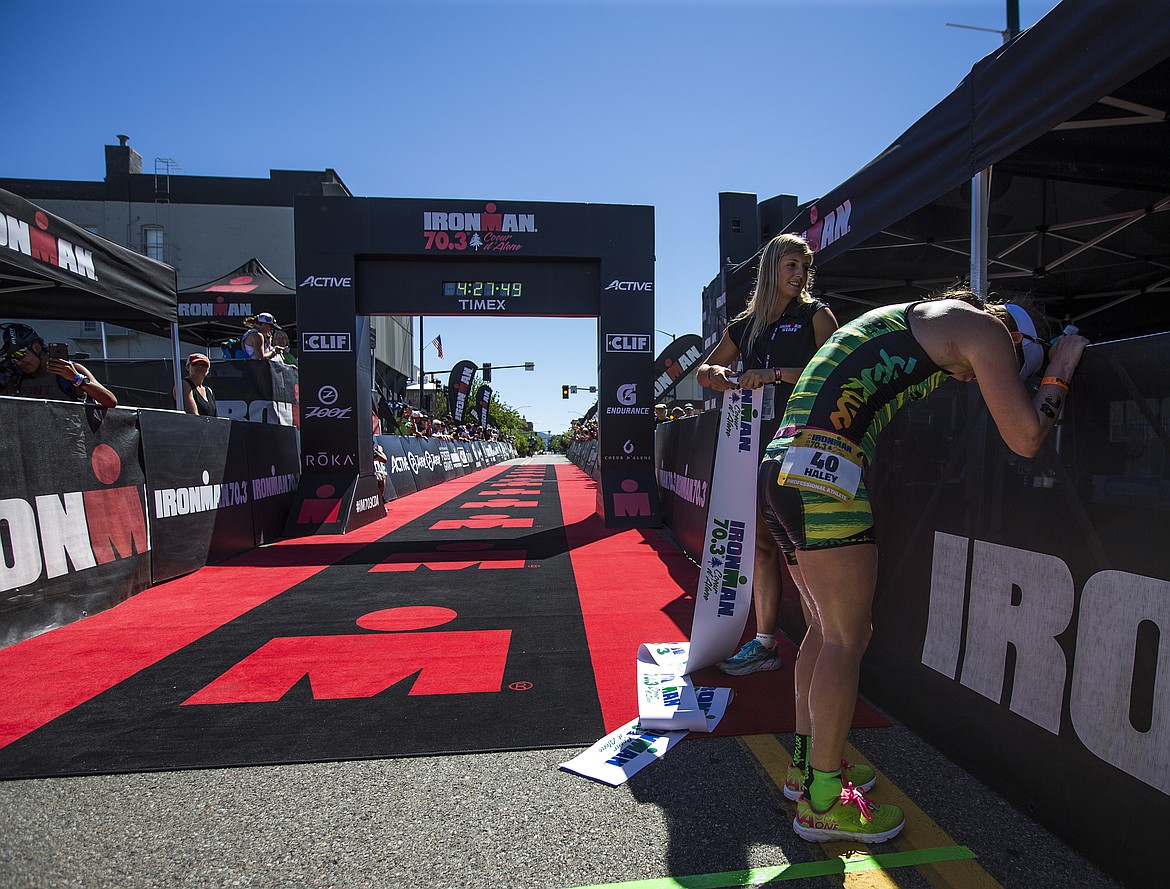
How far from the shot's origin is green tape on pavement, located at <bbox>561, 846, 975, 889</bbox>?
1.86m

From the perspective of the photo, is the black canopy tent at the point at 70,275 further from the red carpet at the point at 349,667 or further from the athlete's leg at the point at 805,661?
the athlete's leg at the point at 805,661

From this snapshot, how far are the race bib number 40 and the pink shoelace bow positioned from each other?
101 cm

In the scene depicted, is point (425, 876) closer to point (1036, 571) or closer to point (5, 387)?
point (1036, 571)

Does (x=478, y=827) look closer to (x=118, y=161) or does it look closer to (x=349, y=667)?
(x=349, y=667)

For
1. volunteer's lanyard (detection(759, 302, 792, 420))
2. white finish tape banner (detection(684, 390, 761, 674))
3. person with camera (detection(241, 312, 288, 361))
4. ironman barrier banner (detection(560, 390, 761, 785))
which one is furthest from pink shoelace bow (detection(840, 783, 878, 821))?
person with camera (detection(241, 312, 288, 361))

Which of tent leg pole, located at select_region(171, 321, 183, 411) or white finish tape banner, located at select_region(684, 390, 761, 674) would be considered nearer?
white finish tape banner, located at select_region(684, 390, 761, 674)

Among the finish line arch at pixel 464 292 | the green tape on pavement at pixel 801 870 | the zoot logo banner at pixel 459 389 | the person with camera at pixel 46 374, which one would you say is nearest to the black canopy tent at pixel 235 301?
the finish line arch at pixel 464 292

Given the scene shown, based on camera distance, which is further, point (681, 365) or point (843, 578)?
point (681, 365)

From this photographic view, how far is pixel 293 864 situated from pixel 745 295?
626 centimetres

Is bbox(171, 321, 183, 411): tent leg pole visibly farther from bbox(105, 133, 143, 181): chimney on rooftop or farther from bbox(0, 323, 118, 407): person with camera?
bbox(105, 133, 143, 181): chimney on rooftop

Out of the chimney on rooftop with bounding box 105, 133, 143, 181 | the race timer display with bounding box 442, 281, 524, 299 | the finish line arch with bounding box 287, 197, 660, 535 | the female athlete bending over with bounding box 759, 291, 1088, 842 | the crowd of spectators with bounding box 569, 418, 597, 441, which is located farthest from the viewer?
the chimney on rooftop with bounding box 105, 133, 143, 181

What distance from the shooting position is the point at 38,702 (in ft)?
10.5

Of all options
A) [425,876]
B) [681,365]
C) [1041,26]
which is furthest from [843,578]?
[681,365]

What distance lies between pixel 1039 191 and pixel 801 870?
19.9 ft
